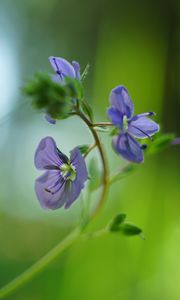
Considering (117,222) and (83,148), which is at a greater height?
(83,148)

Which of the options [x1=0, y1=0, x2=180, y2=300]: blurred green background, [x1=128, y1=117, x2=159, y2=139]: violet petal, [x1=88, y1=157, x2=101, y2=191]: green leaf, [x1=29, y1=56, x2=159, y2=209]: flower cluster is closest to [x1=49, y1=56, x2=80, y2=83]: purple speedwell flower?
[x1=29, y1=56, x2=159, y2=209]: flower cluster

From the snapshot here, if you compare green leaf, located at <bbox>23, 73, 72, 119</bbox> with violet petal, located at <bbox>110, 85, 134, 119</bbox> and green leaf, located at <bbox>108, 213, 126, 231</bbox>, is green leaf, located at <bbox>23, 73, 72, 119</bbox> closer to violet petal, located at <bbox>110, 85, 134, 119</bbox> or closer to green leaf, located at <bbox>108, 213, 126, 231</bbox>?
violet petal, located at <bbox>110, 85, 134, 119</bbox>

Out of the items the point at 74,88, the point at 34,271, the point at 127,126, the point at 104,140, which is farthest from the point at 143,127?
the point at 104,140

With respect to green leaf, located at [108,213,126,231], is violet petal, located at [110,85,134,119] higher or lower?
higher

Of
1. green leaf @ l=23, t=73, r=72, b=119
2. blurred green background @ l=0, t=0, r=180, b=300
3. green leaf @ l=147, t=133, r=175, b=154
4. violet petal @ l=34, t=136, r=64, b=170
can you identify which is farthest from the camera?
blurred green background @ l=0, t=0, r=180, b=300

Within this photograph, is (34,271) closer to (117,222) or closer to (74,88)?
(117,222)

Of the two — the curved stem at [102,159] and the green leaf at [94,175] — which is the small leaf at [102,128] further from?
the green leaf at [94,175]

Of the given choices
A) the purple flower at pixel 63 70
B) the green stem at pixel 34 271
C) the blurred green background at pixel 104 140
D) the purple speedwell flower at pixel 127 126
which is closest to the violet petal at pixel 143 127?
the purple speedwell flower at pixel 127 126

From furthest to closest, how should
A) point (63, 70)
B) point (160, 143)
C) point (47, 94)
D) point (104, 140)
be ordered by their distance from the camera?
point (104, 140) < point (160, 143) < point (63, 70) < point (47, 94)
